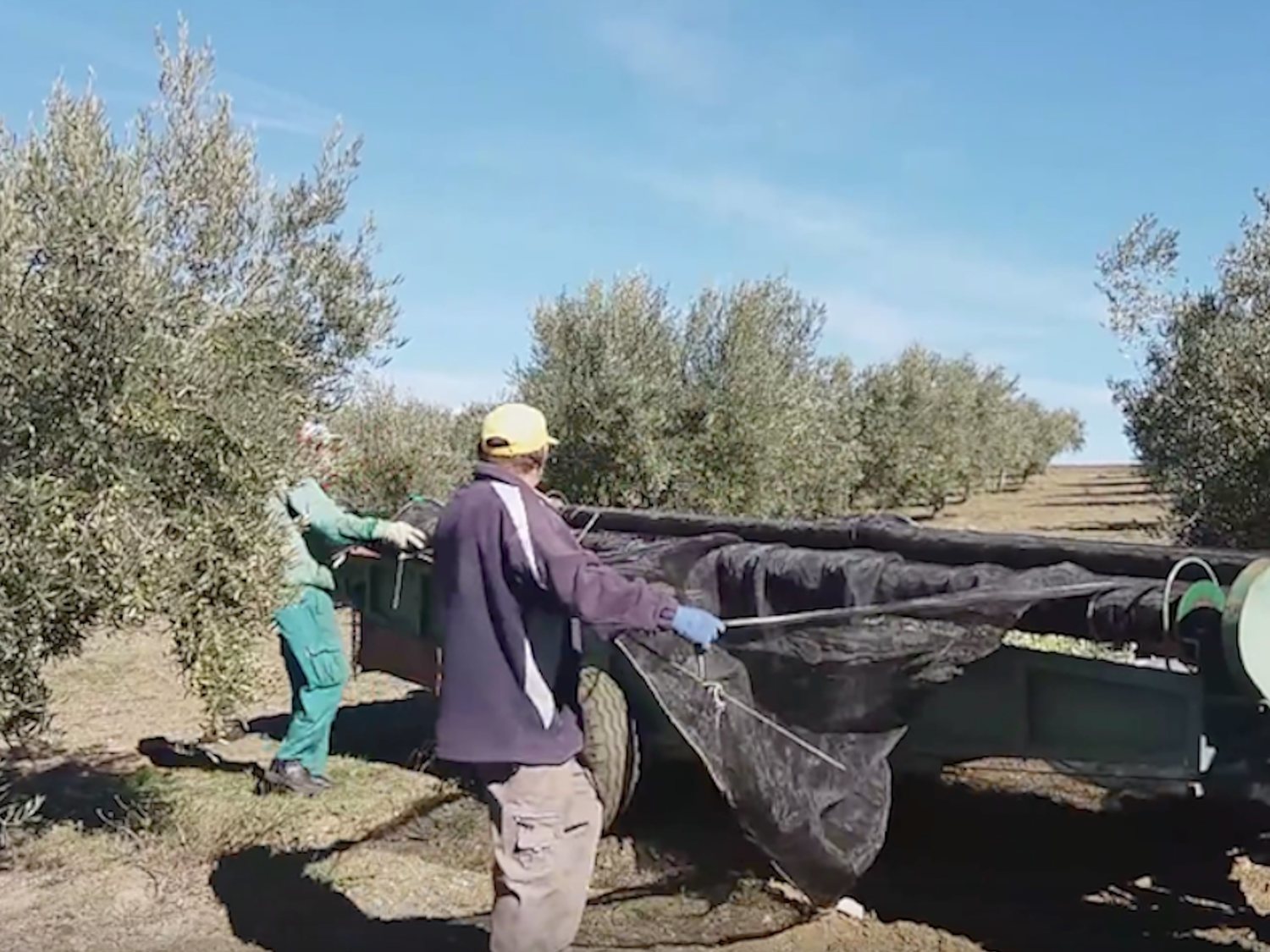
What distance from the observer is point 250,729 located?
9.47 meters

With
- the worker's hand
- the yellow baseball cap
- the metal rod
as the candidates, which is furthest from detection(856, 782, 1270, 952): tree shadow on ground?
the yellow baseball cap

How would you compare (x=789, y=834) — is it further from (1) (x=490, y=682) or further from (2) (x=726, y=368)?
(2) (x=726, y=368)

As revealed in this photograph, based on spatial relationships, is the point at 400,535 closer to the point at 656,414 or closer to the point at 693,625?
the point at 693,625

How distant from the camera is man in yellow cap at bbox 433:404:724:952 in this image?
4281mm

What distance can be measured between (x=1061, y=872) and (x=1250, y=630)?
2580 mm

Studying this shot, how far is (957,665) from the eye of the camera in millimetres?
4793

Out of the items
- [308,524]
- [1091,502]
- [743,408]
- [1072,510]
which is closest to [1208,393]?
[743,408]

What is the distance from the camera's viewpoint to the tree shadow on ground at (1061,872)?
5.52 meters

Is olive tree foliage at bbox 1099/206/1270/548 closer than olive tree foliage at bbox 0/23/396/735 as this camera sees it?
No

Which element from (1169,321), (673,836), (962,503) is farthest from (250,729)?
(962,503)

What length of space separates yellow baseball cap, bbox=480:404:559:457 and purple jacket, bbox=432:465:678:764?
7cm

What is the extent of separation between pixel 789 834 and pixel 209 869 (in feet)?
9.60

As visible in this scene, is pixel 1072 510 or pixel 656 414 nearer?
pixel 656 414

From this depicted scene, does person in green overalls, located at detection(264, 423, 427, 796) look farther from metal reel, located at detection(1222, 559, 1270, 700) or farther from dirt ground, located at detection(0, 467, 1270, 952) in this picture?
metal reel, located at detection(1222, 559, 1270, 700)
